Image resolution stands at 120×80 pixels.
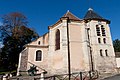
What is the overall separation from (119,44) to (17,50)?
51618 millimetres

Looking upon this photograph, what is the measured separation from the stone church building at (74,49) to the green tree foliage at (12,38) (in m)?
6.83

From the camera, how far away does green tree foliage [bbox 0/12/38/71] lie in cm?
2650

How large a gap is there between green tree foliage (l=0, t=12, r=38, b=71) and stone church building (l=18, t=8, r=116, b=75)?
6.83 m

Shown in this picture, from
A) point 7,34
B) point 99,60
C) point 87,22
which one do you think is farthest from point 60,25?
point 7,34

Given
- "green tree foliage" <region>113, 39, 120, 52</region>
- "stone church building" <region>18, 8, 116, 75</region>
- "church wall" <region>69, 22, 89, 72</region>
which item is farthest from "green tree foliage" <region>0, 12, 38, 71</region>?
"green tree foliage" <region>113, 39, 120, 52</region>

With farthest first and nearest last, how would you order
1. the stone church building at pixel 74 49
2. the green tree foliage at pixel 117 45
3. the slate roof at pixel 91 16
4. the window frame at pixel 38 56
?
the green tree foliage at pixel 117 45
the window frame at pixel 38 56
the slate roof at pixel 91 16
the stone church building at pixel 74 49

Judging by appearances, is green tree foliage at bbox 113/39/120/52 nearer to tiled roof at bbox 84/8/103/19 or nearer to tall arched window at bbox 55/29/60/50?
tiled roof at bbox 84/8/103/19

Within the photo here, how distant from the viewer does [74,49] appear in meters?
17.5

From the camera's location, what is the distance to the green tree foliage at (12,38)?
1043 inches

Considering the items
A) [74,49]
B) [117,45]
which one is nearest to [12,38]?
[74,49]

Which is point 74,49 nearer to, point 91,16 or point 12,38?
point 91,16

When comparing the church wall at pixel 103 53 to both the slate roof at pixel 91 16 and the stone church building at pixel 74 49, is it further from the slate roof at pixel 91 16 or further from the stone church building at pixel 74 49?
the slate roof at pixel 91 16

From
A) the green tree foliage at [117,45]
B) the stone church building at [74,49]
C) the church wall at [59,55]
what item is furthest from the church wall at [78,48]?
the green tree foliage at [117,45]

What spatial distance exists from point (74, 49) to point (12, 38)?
14.9 metres
